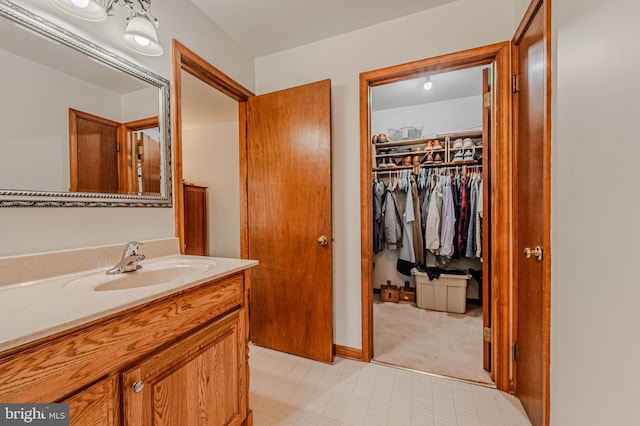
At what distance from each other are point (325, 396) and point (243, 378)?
0.59 m

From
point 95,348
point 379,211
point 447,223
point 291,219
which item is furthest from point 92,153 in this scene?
point 447,223

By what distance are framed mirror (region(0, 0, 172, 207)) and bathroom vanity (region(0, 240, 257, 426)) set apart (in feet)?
1.15

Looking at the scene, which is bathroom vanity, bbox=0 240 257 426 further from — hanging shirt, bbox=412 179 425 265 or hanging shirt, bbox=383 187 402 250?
hanging shirt, bbox=412 179 425 265

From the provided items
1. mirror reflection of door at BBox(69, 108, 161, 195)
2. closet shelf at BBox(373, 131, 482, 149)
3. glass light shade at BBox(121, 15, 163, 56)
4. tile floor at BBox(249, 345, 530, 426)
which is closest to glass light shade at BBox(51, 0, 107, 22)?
glass light shade at BBox(121, 15, 163, 56)

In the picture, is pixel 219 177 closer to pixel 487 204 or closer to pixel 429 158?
pixel 429 158

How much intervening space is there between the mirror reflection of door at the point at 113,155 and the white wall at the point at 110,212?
0.37 feet

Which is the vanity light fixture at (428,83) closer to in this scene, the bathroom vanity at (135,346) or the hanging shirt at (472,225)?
the hanging shirt at (472,225)

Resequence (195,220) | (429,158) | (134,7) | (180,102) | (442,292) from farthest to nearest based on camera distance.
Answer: (195,220), (429,158), (442,292), (180,102), (134,7)

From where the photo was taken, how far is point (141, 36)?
3.81ft

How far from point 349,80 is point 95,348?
76.1 inches

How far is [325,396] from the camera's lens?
148 centimetres
